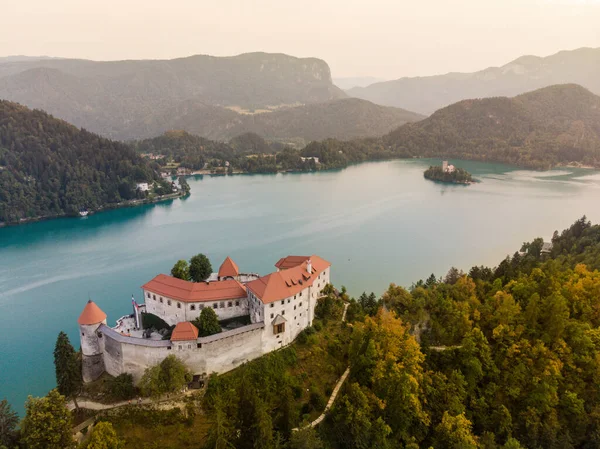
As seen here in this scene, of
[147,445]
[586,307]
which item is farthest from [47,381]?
Answer: [586,307]

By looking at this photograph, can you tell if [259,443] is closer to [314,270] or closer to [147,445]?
[147,445]

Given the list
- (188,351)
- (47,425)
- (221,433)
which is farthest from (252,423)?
(47,425)

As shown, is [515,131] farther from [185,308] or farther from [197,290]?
[185,308]

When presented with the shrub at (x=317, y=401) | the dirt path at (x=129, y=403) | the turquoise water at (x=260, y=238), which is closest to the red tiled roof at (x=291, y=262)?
the shrub at (x=317, y=401)

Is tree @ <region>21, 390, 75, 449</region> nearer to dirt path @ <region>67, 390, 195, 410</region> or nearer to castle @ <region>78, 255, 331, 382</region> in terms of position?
dirt path @ <region>67, 390, 195, 410</region>

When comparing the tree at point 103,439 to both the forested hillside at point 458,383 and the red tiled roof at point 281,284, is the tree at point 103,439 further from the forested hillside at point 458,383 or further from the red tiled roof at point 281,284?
the red tiled roof at point 281,284
